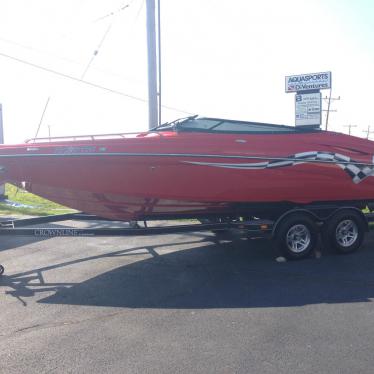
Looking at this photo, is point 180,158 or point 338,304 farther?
point 180,158

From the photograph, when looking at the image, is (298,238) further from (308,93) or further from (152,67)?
(308,93)

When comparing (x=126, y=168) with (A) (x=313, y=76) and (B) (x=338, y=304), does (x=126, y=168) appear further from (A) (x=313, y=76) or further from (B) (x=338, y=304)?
(A) (x=313, y=76)

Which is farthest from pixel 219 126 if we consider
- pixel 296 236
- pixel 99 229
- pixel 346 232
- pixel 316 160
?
pixel 346 232

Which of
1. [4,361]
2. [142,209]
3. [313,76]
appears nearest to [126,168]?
[142,209]

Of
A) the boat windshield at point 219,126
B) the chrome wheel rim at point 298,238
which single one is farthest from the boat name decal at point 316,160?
the chrome wheel rim at point 298,238

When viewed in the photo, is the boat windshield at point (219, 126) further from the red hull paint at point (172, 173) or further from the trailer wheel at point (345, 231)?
the trailer wheel at point (345, 231)

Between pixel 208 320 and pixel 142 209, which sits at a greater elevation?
pixel 142 209

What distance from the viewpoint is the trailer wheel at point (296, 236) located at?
689 centimetres

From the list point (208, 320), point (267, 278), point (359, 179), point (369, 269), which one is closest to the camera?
point (208, 320)

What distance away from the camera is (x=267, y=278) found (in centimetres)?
593

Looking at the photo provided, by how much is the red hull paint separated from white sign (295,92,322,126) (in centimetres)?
755

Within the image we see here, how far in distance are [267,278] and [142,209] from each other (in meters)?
2.33

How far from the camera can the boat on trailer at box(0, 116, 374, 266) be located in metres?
6.55

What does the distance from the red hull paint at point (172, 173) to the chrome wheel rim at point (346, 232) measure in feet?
1.69
